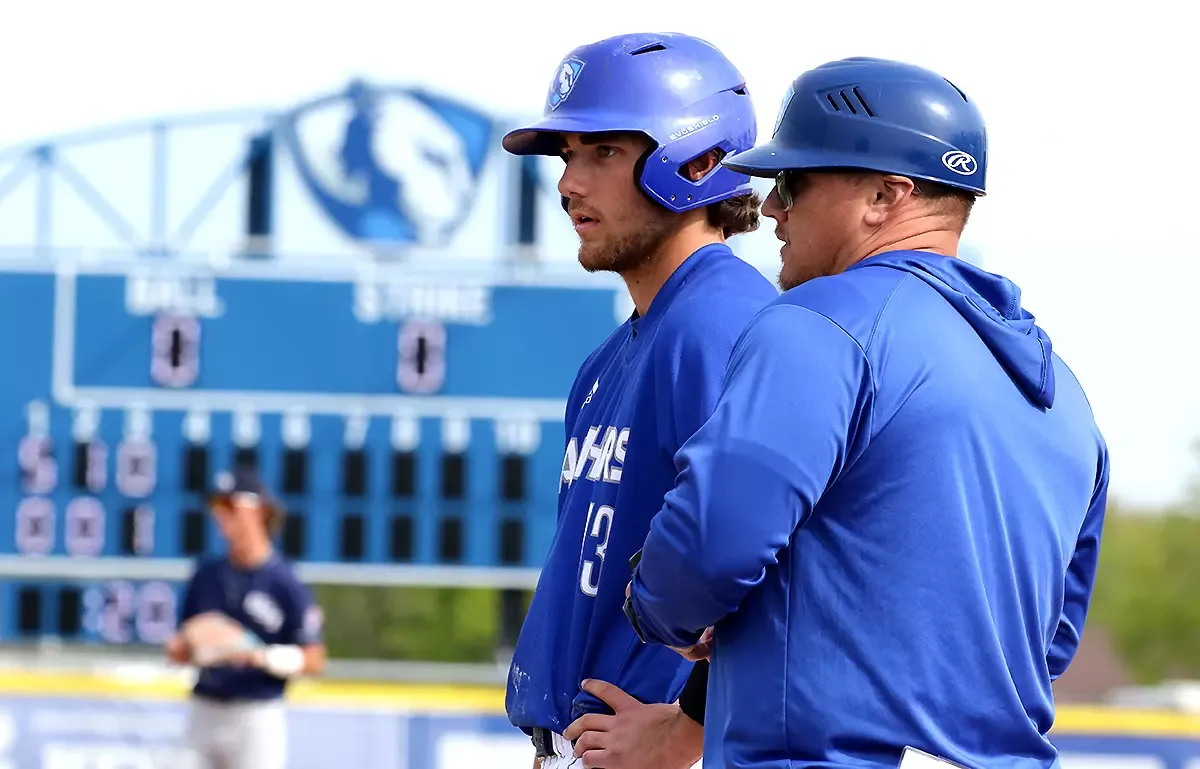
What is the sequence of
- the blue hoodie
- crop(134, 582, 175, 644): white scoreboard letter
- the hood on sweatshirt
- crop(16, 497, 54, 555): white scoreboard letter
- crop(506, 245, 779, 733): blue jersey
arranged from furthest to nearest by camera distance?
crop(134, 582, 175, 644): white scoreboard letter
crop(16, 497, 54, 555): white scoreboard letter
crop(506, 245, 779, 733): blue jersey
the hood on sweatshirt
the blue hoodie

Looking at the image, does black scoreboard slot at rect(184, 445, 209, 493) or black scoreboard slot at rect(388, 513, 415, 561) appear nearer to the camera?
black scoreboard slot at rect(184, 445, 209, 493)

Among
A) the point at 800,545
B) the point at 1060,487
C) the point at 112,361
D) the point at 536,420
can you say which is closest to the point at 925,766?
the point at 800,545

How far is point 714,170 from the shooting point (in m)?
2.48

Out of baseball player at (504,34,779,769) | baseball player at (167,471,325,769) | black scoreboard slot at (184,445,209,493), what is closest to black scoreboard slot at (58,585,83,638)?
black scoreboard slot at (184,445,209,493)

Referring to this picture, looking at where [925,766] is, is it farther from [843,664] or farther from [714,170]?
[714,170]

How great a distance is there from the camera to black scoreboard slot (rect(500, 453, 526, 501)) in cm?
1070

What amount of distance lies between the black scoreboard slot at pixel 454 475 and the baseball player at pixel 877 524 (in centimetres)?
885

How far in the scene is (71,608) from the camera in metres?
10.7

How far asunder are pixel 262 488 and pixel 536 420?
148 inches

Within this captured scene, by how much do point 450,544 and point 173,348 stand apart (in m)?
2.26

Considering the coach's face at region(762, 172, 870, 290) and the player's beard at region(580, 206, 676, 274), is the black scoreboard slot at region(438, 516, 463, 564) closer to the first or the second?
the player's beard at region(580, 206, 676, 274)

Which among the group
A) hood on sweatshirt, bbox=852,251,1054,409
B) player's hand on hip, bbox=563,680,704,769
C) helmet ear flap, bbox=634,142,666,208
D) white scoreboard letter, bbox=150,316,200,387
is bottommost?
white scoreboard letter, bbox=150,316,200,387

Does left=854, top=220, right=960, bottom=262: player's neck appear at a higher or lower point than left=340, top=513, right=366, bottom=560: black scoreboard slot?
higher

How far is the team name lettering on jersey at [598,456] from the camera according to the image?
90.4 inches
